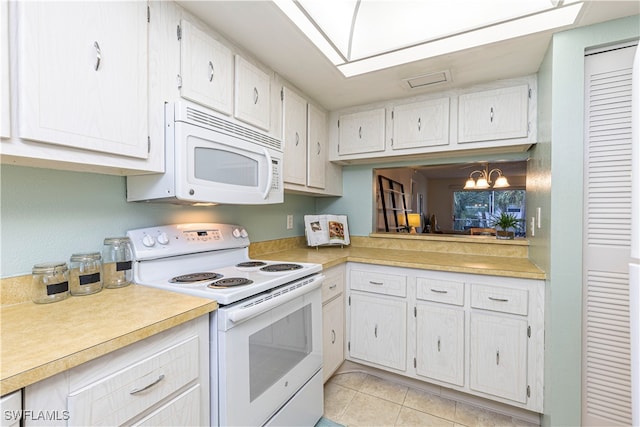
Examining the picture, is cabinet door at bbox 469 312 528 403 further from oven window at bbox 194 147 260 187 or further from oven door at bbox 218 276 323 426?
oven window at bbox 194 147 260 187

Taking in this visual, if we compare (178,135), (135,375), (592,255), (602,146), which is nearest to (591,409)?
(592,255)

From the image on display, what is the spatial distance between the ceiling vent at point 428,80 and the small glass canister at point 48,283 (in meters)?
2.16

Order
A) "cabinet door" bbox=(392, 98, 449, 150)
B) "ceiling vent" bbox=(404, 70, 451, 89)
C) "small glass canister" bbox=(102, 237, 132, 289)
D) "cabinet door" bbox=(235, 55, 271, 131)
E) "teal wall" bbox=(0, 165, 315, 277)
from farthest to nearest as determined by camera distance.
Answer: "cabinet door" bbox=(392, 98, 449, 150), "ceiling vent" bbox=(404, 70, 451, 89), "cabinet door" bbox=(235, 55, 271, 131), "small glass canister" bbox=(102, 237, 132, 289), "teal wall" bbox=(0, 165, 315, 277)

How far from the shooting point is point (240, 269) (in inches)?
63.9

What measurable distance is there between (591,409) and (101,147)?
97.8 inches

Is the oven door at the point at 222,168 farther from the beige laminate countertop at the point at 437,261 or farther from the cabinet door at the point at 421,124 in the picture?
the cabinet door at the point at 421,124

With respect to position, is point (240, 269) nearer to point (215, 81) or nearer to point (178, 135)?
point (178, 135)

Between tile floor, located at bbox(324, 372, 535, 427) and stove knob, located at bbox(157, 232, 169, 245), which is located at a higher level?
stove knob, located at bbox(157, 232, 169, 245)

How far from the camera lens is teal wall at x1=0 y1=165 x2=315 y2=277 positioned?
1.03m

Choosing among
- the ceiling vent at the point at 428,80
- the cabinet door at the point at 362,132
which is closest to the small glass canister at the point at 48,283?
the cabinet door at the point at 362,132

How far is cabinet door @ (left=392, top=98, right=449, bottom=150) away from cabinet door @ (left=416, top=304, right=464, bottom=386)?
1.23 meters

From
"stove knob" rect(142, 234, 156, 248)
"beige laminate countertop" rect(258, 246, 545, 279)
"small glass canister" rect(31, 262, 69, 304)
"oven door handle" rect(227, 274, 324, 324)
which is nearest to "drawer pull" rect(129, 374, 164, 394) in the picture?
"oven door handle" rect(227, 274, 324, 324)

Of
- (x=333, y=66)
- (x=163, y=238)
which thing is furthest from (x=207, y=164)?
(x=333, y=66)

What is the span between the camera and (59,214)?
3.77 ft
